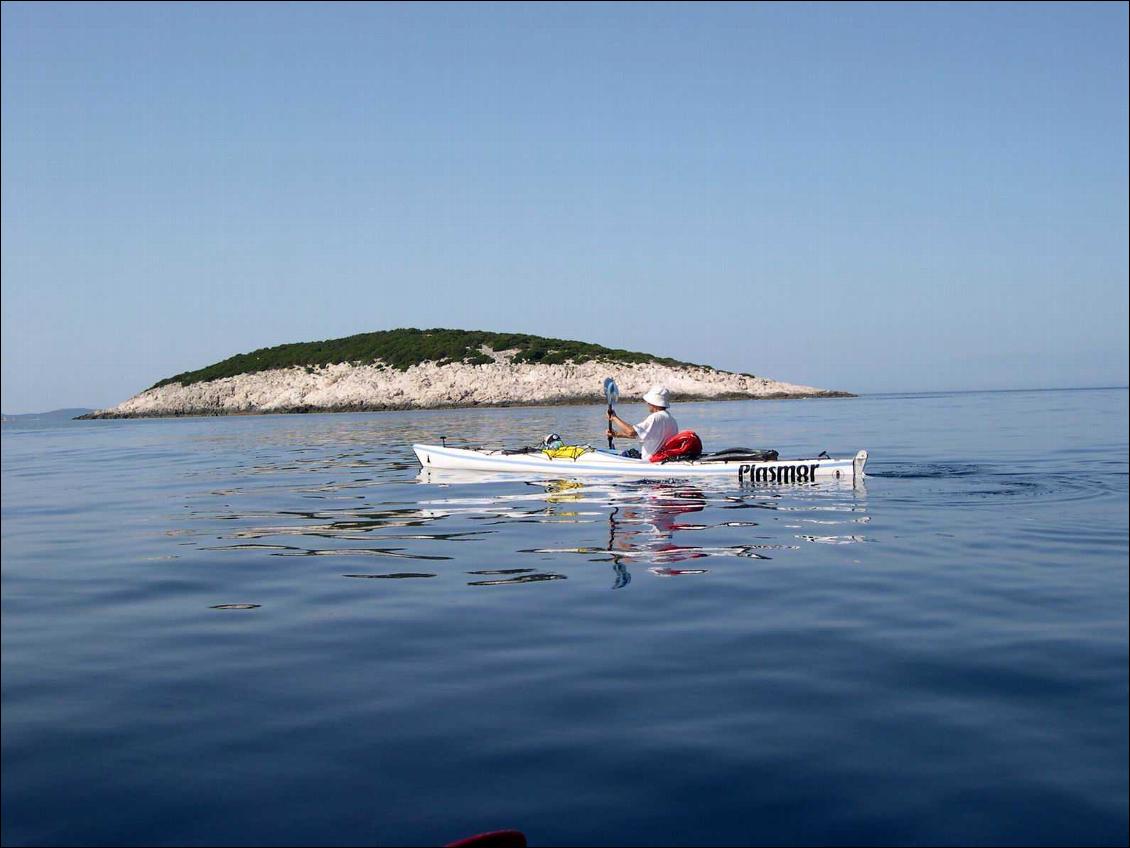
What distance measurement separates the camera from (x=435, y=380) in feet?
330

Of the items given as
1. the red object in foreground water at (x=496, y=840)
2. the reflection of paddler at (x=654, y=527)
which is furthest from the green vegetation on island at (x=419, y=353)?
the red object in foreground water at (x=496, y=840)

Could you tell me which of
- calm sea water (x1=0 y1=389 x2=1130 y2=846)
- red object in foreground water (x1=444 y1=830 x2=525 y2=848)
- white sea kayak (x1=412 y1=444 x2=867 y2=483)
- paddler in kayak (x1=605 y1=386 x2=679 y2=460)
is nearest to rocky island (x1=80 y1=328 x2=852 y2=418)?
white sea kayak (x1=412 y1=444 x2=867 y2=483)

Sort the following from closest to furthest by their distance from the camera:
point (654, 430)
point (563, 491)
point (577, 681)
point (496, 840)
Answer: point (496, 840), point (577, 681), point (563, 491), point (654, 430)

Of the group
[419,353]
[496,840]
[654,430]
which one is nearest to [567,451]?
[654,430]

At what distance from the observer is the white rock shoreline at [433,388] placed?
318ft

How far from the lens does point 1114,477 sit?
15750 mm

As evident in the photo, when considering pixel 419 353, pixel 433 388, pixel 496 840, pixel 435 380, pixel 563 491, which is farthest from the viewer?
pixel 419 353

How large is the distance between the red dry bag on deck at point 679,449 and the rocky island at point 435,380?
74.5 meters

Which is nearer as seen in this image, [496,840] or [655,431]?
[496,840]

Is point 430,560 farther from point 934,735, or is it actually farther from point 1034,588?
point 934,735

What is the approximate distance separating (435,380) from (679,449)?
84900mm

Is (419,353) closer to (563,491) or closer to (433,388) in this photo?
(433,388)

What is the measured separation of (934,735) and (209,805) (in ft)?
10.7

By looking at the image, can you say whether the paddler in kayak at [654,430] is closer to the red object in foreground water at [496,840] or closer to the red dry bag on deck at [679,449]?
the red dry bag on deck at [679,449]
